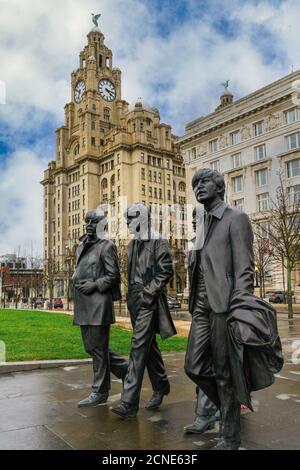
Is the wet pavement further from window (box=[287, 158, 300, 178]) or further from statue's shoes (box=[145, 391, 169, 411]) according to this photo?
window (box=[287, 158, 300, 178])

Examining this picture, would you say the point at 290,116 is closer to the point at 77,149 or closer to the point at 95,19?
the point at 77,149

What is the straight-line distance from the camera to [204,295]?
4250mm

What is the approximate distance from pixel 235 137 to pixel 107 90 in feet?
172

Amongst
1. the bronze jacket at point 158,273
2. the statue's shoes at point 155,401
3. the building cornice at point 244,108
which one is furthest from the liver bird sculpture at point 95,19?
the statue's shoes at point 155,401

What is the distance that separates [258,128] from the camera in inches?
1969

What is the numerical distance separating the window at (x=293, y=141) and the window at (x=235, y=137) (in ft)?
22.3

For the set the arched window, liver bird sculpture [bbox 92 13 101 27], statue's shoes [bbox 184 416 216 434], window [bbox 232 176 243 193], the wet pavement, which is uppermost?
liver bird sculpture [bbox 92 13 101 27]

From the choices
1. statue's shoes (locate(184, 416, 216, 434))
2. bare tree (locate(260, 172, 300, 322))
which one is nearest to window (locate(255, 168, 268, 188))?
bare tree (locate(260, 172, 300, 322))

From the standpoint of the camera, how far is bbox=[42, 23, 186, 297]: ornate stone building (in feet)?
275

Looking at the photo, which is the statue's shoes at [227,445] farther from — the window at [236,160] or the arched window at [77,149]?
the arched window at [77,149]

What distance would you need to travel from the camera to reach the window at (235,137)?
171ft

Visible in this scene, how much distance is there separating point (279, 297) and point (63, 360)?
1446 inches

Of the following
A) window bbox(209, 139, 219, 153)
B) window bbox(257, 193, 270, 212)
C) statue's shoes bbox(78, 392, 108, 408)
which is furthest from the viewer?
window bbox(209, 139, 219, 153)
